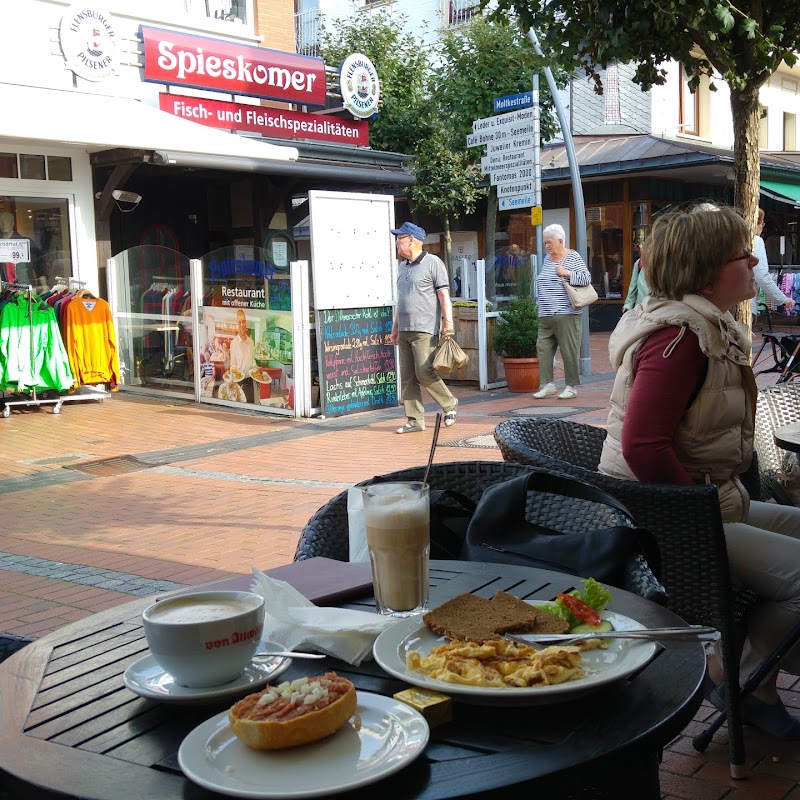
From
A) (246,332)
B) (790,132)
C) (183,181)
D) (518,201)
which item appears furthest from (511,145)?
(790,132)

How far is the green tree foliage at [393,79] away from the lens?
19250 mm

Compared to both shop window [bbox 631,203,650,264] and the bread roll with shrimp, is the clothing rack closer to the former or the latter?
the bread roll with shrimp

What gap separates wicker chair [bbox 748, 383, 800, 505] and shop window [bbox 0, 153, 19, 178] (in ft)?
31.8

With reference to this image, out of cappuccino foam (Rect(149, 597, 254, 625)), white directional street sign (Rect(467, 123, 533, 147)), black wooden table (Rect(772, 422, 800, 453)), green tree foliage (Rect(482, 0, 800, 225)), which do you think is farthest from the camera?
white directional street sign (Rect(467, 123, 533, 147))

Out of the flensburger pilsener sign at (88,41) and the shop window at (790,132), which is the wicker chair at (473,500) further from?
the shop window at (790,132)

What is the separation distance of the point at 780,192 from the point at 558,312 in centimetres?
1245

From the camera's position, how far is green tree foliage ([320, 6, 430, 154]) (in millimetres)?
19250

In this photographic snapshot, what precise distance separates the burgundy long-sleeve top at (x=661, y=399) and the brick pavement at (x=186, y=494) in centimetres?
91

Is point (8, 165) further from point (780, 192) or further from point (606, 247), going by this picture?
point (780, 192)

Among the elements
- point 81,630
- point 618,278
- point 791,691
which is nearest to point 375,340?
point 791,691

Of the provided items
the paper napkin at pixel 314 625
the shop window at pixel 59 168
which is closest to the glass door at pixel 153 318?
the shop window at pixel 59 168

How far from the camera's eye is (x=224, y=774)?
46.9 inches

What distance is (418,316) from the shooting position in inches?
343

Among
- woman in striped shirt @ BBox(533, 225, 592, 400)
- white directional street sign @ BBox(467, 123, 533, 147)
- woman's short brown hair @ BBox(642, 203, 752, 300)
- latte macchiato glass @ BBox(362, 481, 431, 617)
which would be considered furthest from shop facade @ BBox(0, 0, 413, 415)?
latte macchiato glass @ BBox(362, 481, 431, 617)
